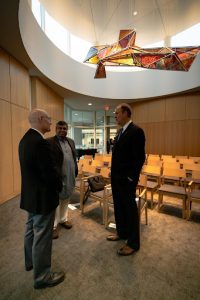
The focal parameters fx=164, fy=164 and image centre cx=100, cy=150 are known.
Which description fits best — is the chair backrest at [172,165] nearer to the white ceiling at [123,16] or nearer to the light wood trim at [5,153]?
the light wood trim at [5,153]

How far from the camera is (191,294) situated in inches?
61.9

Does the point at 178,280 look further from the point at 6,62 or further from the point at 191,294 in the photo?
the point at 6,62

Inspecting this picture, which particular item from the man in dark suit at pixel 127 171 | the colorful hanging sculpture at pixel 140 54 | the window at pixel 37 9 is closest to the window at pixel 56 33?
the window at pixel 37 9

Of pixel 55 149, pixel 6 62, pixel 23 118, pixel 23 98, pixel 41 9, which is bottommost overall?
pixel 55 149

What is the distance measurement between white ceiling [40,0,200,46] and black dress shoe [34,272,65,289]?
7.46 metres

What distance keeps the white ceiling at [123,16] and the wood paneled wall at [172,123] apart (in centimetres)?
297

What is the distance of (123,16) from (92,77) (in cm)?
260

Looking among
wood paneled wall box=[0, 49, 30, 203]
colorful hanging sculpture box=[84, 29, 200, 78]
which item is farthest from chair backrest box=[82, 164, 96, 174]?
colorful hanging sculpture box=[84, 29, 200, 78]

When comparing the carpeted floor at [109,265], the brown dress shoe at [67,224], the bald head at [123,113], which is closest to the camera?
the carpeted floor at [109,265]

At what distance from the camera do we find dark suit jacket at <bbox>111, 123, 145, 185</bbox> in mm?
1948

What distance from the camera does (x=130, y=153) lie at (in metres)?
2.00

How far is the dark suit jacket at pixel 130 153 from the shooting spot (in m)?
1.95

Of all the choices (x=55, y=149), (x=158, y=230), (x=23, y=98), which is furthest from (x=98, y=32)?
(x=158, y=230)

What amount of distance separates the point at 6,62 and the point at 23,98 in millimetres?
990
